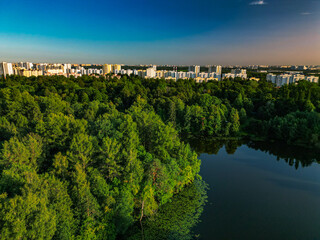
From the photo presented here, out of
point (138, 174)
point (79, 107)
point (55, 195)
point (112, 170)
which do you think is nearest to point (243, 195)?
point (138, 174)

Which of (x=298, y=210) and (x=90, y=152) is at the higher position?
(x=90, y=152)

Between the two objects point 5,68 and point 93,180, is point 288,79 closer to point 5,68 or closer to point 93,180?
point 93,180

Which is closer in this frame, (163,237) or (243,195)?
(163,237)

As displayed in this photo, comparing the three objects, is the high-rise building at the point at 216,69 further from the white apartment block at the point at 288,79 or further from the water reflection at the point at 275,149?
the water reflection at the point at 275,149

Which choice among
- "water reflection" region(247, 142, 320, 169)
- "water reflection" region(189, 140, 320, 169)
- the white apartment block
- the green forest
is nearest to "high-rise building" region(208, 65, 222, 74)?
the white apartment block

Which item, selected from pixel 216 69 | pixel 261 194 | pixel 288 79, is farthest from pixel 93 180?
pixel 216 69

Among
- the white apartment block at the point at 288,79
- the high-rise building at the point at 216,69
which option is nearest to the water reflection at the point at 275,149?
the white apartment block at the point at 288,79

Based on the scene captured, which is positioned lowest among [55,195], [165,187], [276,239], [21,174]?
[276,239]

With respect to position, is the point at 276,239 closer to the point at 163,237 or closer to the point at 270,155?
the point at 163,237
